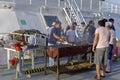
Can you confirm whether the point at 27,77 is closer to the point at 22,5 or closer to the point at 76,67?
the point at 76,67

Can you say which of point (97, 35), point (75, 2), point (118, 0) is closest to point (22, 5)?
point (75, 2)

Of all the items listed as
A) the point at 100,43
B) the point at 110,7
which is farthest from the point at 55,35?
the point at 110,7

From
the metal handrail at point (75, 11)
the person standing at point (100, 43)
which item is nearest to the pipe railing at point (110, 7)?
the metal handrail at point (75, 11)

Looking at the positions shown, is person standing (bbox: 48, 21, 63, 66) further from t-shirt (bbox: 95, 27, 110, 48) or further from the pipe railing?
the pipe railing

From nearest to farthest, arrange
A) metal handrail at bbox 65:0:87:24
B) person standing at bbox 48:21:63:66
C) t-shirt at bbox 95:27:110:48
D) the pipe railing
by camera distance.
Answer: t-shirt at bbox 95:27:110:48, person standing at bbox 48:21:63:66, metal handrail at bbox 65:0:87:24, the pipe railing

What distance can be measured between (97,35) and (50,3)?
11.1m

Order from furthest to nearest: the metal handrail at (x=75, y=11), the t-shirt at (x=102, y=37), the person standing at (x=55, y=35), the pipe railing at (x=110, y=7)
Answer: the pipe railing at (x=110, y=7) < the metal handrail at (x=75, y=11) < the person standing at (x=55, y=35) < the t-shirt at (x=102, y=37)

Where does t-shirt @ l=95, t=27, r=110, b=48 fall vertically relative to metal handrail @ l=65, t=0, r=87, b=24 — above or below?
below

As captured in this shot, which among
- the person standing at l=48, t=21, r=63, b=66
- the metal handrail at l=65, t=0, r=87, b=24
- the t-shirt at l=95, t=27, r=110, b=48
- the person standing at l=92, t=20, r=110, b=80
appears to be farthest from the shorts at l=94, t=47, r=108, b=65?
the metal handrail at l=65, t=0, r=87, b=24

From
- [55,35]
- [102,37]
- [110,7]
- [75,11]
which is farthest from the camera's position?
[110,7]

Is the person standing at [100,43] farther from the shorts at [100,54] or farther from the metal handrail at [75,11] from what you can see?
the metal handrail at [75,11]

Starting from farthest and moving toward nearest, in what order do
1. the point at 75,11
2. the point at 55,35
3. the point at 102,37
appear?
the point at 75,11 < the point at 55,35 < the point at 102,37

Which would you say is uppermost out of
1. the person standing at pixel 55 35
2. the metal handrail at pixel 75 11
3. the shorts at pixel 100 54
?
the metal handrail at pixel 75 11

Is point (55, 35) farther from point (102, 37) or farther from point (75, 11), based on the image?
point (75, 11)
